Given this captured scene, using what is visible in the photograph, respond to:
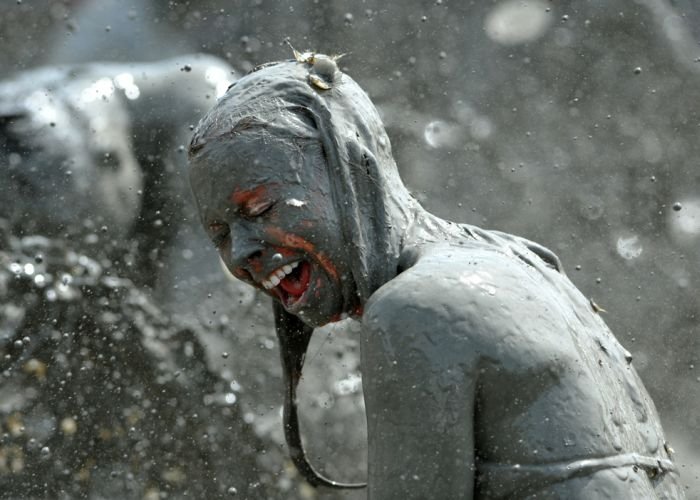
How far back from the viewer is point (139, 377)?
20.3 feet

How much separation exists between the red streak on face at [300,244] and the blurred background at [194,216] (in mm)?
3406

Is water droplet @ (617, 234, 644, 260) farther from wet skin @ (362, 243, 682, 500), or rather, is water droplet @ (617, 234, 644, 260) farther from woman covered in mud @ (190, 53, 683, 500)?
wet skin @ (362, 243, 682, 500)

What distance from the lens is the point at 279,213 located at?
2.52 m

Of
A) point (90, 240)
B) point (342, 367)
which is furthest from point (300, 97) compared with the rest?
point (90, 240)

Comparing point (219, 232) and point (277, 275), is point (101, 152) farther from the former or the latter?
point (277, 275)

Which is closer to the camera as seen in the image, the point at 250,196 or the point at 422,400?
the point at 422,400

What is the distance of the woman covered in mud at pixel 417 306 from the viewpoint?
2.21m

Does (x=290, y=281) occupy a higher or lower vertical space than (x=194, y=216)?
higher

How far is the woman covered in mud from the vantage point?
2209mm

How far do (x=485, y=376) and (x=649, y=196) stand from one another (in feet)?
14.1

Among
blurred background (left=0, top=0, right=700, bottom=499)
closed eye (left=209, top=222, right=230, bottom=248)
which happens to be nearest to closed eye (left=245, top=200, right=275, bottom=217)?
closed eye (left=209, top=222, right=230, bottom=248)

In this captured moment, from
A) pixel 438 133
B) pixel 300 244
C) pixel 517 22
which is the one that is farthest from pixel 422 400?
pixel 517 22

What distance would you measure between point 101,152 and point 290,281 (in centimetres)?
403

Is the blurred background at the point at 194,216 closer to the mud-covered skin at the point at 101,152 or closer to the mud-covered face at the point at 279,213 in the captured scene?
the mud-covered skin at the point at 101,152
